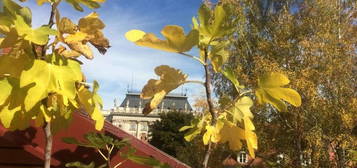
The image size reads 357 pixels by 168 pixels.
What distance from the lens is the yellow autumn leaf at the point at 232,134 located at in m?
0.91

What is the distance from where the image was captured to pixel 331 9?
1620cm

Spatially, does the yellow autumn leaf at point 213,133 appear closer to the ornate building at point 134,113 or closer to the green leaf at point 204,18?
the green leaf at point 204,18

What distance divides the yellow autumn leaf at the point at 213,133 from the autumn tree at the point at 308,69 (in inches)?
500

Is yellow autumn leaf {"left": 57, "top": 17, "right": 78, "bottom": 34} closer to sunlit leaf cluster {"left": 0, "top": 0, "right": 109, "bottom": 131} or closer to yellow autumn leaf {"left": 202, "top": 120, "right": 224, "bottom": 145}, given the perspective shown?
sunlit leaf cluster {"left": 0, "top": 0, "right": 109, "bottom": 131}

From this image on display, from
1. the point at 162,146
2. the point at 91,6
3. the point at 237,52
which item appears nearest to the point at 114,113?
the point at 162,146

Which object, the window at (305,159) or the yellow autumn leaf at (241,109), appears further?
the window at (305,159)

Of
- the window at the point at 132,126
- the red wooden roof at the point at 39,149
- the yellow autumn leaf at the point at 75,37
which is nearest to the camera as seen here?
the yellow autumn leaf at the point at 75,37

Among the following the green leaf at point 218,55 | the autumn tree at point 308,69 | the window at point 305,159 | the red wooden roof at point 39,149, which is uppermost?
the autumn tree at point 308,69

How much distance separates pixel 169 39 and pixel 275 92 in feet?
0.81

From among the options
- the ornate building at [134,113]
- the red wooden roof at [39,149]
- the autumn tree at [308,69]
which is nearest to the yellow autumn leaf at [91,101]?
the red wooden roof at [39,149]

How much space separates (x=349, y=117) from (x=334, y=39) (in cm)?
295

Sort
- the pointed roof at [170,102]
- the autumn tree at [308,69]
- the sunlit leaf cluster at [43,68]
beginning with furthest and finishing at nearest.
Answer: the pointed roof at [170,102], the autumn tree at [308,69], the sunlit leaf cluster at [43,68]

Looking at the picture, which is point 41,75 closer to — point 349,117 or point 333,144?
point 349,117

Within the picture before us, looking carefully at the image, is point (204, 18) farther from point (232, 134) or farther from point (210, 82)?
point (232, 134)
